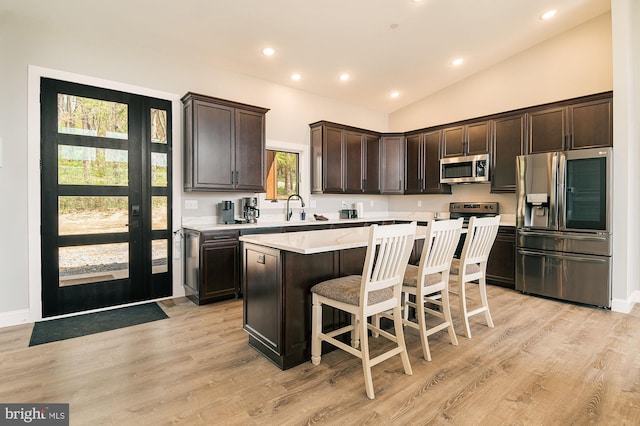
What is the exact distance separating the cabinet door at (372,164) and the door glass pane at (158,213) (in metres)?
3.20

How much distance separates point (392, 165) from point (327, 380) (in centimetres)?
442

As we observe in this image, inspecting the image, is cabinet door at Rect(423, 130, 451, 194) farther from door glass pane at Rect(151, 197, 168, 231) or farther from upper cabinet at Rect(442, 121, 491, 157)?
door glass pane at Rect(151, 197, 168, 231)

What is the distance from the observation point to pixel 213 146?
157 inches

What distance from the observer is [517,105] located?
4871 millimetres

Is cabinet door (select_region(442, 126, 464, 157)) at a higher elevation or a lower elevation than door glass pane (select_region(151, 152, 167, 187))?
higher

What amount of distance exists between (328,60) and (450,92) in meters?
2.44

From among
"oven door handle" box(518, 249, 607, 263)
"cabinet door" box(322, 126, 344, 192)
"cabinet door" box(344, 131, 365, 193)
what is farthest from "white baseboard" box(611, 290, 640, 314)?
"cabinet door" box(322, 126, 344, 192)

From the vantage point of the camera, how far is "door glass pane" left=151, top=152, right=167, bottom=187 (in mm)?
3848

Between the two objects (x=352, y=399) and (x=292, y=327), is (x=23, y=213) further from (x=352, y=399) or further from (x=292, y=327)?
(x=352, y=399)

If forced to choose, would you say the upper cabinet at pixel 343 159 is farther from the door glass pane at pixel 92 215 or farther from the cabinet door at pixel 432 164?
the door glass pane at pixel 92 215

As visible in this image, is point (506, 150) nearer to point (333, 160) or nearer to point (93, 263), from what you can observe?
point (333, 160)

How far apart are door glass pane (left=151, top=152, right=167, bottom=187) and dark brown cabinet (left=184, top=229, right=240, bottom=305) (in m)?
→ 0.66

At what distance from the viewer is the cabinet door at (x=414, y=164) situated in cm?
566

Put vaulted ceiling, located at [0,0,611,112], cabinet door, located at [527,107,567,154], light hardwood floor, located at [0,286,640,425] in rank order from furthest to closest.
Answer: cabinet door, located at [527,107,567,154] → vaulted ceiling, located at [0,0,611,112] → light hardwood floor, located at [0,286,640,425]
